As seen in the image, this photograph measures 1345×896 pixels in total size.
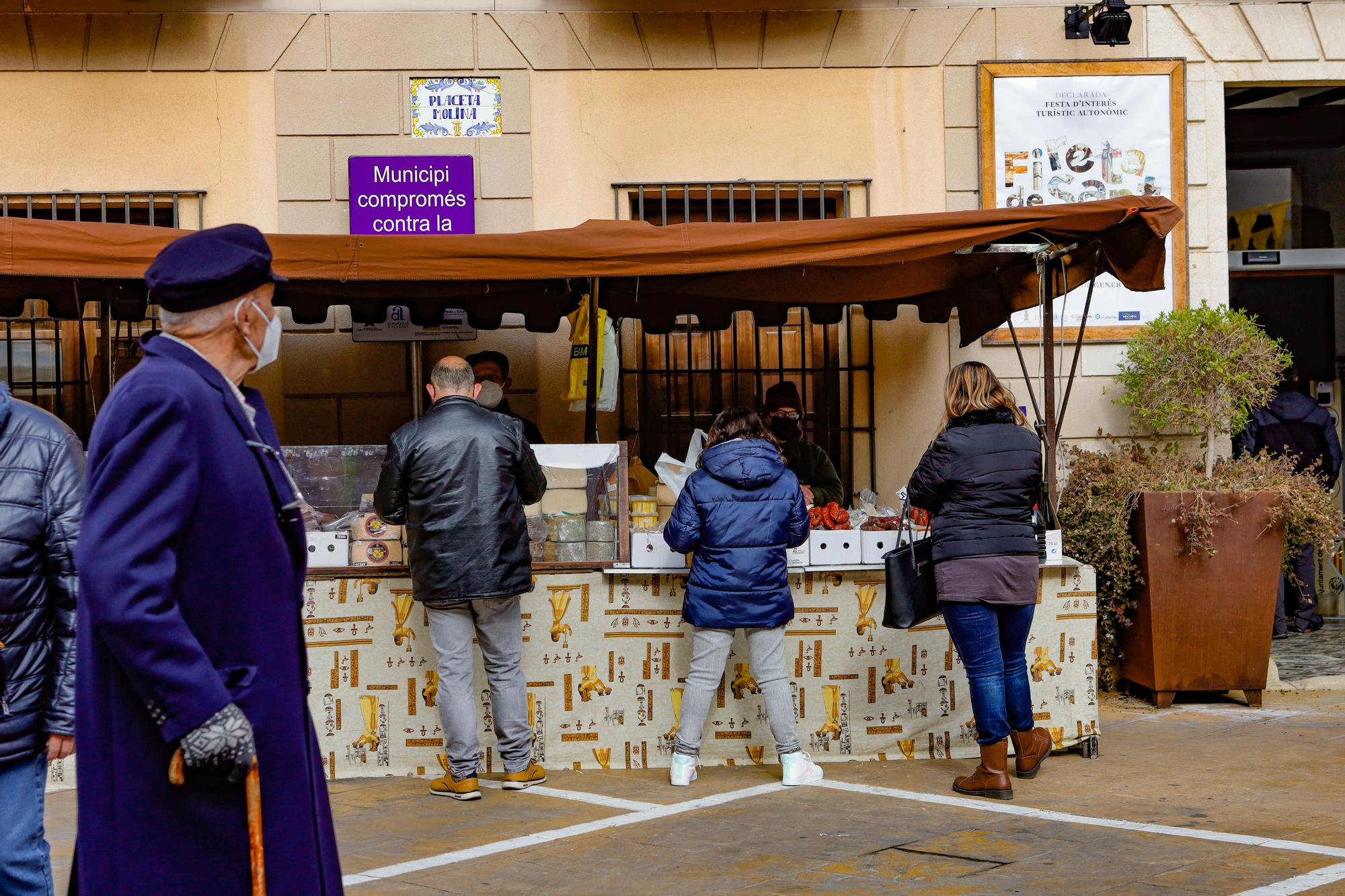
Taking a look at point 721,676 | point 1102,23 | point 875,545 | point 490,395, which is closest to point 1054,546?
point 875,545

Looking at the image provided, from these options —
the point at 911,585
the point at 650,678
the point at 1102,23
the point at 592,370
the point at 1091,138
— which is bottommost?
the point at 650,678

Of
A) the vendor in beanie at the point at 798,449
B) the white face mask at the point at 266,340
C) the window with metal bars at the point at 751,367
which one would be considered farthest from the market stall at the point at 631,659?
the white face mask at the point at 266,340

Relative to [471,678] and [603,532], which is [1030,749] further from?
[471,678]

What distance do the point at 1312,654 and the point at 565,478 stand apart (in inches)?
219

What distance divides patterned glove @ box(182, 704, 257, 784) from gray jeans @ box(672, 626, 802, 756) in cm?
387

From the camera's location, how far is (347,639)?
21.5 ft

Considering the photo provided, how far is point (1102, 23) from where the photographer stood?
894cm

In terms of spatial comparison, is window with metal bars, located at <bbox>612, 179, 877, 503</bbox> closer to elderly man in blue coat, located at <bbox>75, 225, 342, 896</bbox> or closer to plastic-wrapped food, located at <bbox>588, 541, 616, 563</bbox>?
plastic-wrapped food, located at <bbox>588, 541, 616, 563</bbox>

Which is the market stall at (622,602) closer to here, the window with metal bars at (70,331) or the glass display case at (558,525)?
the glass display case at (558,525)

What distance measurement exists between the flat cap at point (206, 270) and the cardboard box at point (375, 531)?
3.92 meters

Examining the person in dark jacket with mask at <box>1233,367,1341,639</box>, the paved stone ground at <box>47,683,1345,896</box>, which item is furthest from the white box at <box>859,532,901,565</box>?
the person in dark jacket with mask at <box>1233,367,1341,639</box>

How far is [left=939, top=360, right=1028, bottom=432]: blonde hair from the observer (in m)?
6.07

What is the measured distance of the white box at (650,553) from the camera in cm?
664

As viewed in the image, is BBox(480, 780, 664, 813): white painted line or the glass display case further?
the glass display case
